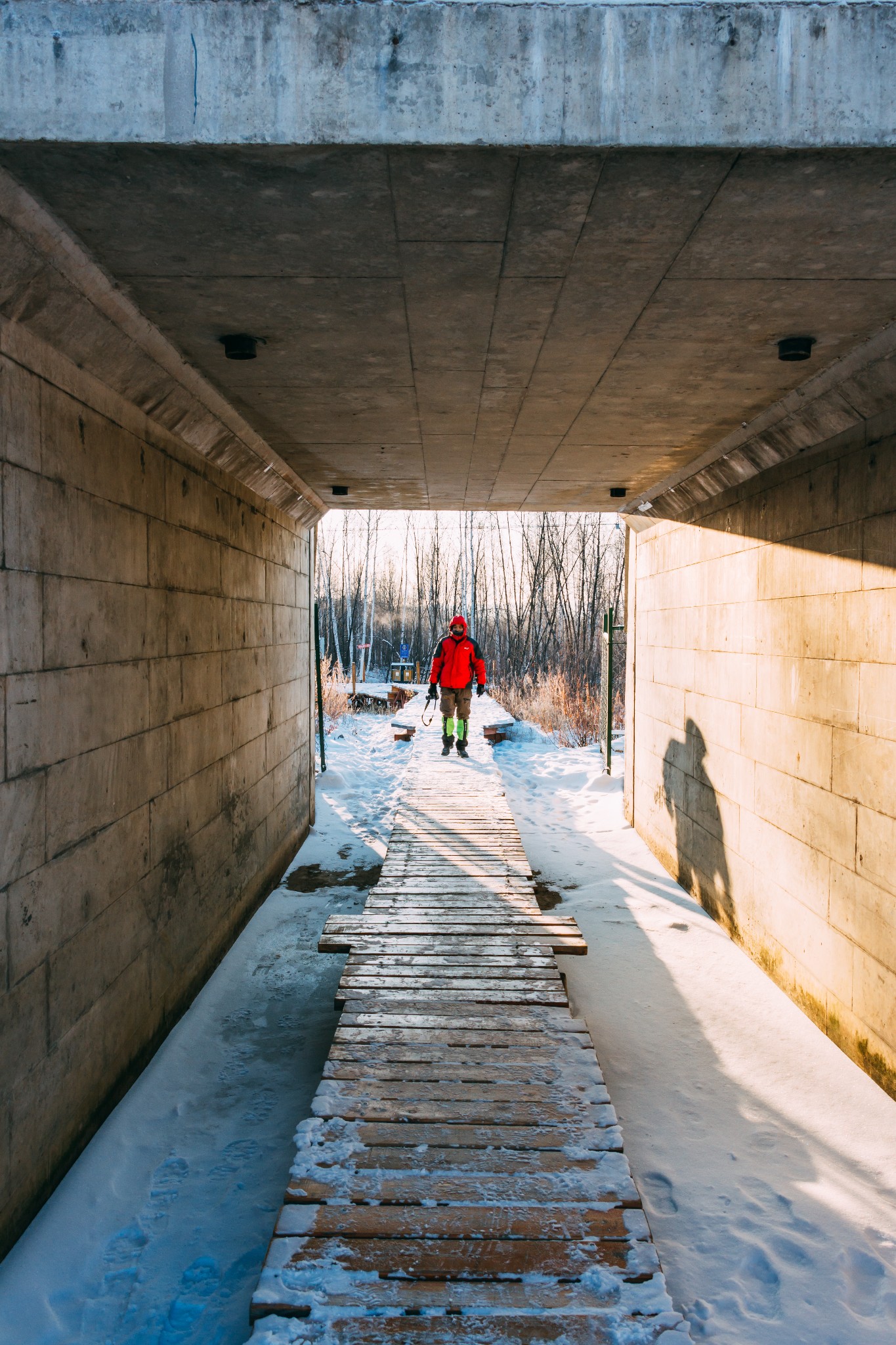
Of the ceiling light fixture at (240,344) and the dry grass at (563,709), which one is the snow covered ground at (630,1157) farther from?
the dry grass at (563,709)

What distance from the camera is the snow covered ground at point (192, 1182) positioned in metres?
2.48

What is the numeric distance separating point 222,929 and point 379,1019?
77.9 inches

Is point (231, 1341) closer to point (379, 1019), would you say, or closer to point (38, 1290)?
point (38, 1290)

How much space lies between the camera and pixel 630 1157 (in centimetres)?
329

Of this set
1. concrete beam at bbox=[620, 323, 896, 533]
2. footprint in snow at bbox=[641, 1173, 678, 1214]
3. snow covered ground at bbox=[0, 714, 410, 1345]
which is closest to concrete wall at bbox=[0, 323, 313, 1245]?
snow covered ground at bbox=[0, 714, 410, 1345]

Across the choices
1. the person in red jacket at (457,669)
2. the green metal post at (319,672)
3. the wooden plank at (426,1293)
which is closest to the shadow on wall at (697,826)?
the person in red jacket at (457,669)

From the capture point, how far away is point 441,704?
33.0 feet

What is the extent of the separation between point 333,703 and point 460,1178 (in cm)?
1288

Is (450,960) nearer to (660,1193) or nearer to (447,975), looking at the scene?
(447,975)

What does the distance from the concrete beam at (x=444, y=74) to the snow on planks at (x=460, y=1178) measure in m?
3.05

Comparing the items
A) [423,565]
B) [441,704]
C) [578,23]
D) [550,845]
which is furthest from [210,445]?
[423,565]

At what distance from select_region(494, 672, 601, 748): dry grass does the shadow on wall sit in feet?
20.5

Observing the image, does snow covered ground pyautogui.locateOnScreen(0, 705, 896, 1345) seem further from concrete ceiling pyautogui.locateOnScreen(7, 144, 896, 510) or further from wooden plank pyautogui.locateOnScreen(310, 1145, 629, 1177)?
concrete ceiling pyautogui.locateOnScreen(7, 144, 896, 510)

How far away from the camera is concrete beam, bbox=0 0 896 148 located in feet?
6.74
